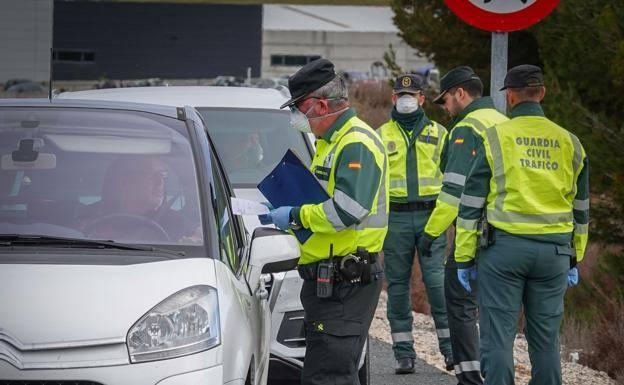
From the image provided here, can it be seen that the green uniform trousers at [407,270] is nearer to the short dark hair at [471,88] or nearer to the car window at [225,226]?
the short dark hair at [471,88]

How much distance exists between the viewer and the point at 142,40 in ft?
282

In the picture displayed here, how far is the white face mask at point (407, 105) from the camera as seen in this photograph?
886cm

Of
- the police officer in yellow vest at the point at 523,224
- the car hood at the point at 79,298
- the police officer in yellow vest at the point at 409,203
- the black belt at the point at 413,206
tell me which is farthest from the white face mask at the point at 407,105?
the car hood at the point at 79,298

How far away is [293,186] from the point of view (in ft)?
18.6

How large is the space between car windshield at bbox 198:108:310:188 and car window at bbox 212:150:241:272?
8.28 ft

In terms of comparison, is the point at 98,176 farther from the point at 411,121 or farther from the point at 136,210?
the point at 411,121

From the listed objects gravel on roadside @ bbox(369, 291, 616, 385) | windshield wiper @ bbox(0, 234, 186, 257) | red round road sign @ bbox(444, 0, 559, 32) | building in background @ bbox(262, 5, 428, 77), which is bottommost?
gravel on roadside @ bbox(369, 291, 616, 385)

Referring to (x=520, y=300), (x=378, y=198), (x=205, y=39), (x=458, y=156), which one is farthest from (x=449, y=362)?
(x=205, y=39)

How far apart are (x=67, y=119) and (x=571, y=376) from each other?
4.45 meters

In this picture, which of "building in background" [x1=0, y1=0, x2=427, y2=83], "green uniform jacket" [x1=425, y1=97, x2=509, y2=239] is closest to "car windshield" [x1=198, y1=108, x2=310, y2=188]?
"green uniform jacket" [x1=425, y1=97, x2=509, y2=239]

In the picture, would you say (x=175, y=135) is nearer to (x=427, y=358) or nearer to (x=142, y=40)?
(x=427, y=358)

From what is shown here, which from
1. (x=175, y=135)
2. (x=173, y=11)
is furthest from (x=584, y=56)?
(x=173, y=11)

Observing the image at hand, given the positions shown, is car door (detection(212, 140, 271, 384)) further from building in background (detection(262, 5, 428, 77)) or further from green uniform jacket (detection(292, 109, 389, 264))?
building in background (detection(262, 5, 428, 77))

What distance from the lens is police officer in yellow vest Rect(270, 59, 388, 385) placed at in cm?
552
